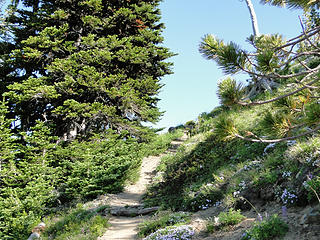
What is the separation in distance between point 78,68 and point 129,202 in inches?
255

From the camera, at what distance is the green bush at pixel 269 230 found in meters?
3.64

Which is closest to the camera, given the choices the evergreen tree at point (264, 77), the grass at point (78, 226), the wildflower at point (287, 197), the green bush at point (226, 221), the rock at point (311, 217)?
the evergreen tree at point (264, 77)

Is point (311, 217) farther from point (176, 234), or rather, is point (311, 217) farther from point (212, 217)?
point (176, 234)

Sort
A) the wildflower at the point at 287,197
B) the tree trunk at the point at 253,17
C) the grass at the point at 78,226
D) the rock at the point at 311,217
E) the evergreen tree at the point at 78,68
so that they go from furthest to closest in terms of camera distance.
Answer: the tree trunk at the point at 253,17 → the evergreen tree at the point at 78,68 → the grass at the point at 78,226 → the wildflower at the point at 287,197 → the rock at the point at 311,217

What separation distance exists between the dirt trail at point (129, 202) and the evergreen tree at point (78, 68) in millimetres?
2837

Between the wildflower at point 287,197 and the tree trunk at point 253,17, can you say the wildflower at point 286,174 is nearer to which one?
the wildflower at point 287,197

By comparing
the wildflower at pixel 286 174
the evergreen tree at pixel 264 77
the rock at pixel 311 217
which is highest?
the evergreen tree at pixel 264 77

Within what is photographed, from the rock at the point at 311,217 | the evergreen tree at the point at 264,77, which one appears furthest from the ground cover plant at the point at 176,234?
the evergreen tree at the point at 264,77

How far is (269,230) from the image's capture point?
3717 mm

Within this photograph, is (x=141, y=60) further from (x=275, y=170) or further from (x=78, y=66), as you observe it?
(x=275, y=170)

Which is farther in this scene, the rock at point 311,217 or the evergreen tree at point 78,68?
the evergreen tree at point 78,68

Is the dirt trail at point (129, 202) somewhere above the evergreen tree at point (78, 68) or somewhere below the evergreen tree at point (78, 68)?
below

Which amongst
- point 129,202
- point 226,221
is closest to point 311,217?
point 226,221

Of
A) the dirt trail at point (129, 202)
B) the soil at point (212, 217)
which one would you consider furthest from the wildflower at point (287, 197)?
the dirt trail at point (129, 202)
